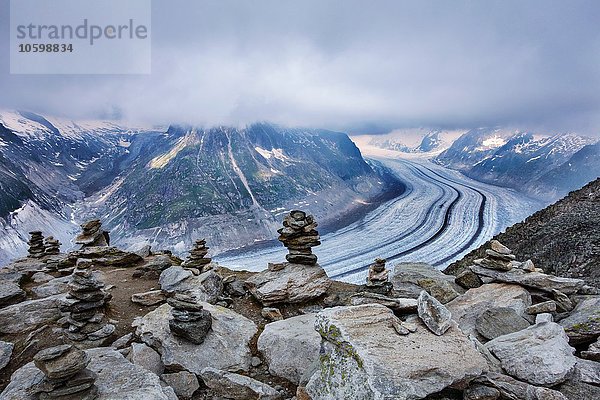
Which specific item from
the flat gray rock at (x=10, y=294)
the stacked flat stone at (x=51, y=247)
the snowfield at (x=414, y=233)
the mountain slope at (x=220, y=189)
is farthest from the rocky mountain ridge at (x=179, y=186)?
the flat gray rock at (x=10, y=294)

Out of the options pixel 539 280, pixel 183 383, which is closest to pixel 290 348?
pixel 183 383

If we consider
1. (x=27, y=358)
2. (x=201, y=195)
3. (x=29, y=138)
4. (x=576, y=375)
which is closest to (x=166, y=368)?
(x=27, y=358)

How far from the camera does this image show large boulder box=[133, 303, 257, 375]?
10508mm

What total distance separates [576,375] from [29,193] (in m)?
109

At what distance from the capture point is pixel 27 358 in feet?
34.9

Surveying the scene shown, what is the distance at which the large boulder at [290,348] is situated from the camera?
10078 mm

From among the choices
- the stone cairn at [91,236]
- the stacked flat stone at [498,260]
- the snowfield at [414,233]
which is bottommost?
the snowfield at [414,233]

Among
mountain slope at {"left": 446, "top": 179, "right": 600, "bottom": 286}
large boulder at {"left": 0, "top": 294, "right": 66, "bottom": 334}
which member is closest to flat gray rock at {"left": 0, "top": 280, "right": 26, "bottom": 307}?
large boulder at {"left": 0, "top": 294, "right": 66, "bottom": 334}

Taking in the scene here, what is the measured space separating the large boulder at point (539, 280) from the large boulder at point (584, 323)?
5.56ft

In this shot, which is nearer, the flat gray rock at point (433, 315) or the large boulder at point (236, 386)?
the flat gray rock at point (433, 315)

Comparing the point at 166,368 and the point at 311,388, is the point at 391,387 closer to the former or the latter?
the point at 311,388

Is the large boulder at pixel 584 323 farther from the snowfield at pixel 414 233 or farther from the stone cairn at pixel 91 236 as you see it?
the snowfield at pixel 414 233

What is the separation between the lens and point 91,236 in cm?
2717

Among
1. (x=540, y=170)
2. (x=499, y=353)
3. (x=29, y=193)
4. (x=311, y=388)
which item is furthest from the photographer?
(x=540, y=170)
